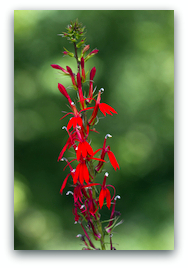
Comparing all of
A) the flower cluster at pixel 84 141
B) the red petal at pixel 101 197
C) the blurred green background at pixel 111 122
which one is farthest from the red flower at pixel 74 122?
the blurred green background at pixel 111 122

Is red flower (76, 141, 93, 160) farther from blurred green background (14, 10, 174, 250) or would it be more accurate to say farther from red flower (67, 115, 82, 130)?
blurred green background (14, 10, 174, 250)

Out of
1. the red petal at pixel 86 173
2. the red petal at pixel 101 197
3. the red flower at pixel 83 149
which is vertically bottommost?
the red petal at pixel 101 197

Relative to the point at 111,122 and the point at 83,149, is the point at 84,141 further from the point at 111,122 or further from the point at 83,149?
the point at 111,122

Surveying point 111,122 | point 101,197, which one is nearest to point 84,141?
point 101,197

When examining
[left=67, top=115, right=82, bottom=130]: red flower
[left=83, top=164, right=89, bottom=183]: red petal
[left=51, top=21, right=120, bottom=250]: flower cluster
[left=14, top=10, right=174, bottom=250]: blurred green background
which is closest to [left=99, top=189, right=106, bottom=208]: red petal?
[left=51, top=21, right=120, bottom=250]: flower cluster

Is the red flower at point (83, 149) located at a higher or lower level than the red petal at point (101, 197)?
higher

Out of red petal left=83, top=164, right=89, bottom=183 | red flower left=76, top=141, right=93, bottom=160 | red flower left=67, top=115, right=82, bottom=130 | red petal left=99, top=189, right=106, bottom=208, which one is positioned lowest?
red petal left=99, top=189, right=106, bottom=208

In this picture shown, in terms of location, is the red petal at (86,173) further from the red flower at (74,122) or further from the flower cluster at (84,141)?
the red flower at (74,122)
